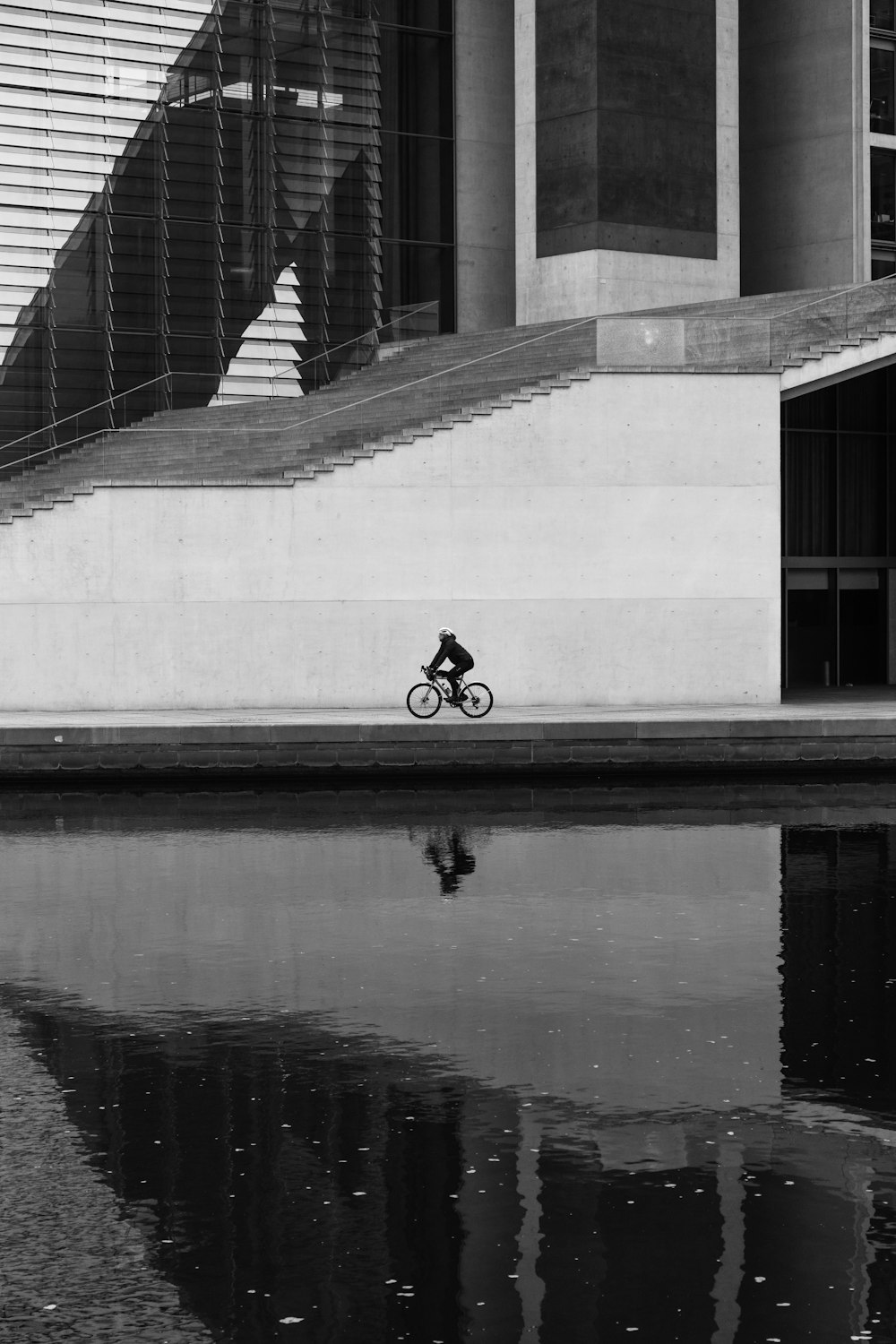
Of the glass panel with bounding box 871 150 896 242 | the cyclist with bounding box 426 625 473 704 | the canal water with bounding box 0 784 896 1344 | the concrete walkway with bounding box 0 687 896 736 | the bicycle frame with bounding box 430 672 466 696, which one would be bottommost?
the canal water with bounding box 0 784 896 1344

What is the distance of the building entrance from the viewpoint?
121 feet

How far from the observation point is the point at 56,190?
1495 inches

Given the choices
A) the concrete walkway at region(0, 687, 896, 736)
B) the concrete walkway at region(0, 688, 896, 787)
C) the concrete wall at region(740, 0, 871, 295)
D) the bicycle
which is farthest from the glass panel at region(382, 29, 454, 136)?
the concrete walkway at region(0, 688, 896, 787)

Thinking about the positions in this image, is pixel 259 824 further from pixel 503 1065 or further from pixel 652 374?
pixel 652 374

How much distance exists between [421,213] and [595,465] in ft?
54.9

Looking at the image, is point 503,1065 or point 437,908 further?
point 437,908

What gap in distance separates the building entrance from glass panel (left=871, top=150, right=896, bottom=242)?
24.5 ft

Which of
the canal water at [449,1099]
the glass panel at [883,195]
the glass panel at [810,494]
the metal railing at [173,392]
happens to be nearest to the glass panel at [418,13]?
the metal railing at [173,392]

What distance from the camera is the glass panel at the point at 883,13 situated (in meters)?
43.7

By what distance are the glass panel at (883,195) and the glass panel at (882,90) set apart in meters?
0.59

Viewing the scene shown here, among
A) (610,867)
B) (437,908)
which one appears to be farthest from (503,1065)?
(610,867)

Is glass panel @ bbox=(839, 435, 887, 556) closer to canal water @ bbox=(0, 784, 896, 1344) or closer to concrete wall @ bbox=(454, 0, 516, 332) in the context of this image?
concrete wall @ bbox=(454, 0, 516, 332)

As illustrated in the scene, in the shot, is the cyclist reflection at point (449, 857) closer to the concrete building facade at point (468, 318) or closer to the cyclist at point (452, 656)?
the cyclist at point (452, 656)

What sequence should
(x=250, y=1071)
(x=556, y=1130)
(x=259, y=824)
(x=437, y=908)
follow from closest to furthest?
(x=556, y=1130) → (x=250, y=1071) → (x=437, y=908) → (x=259, y=824)
